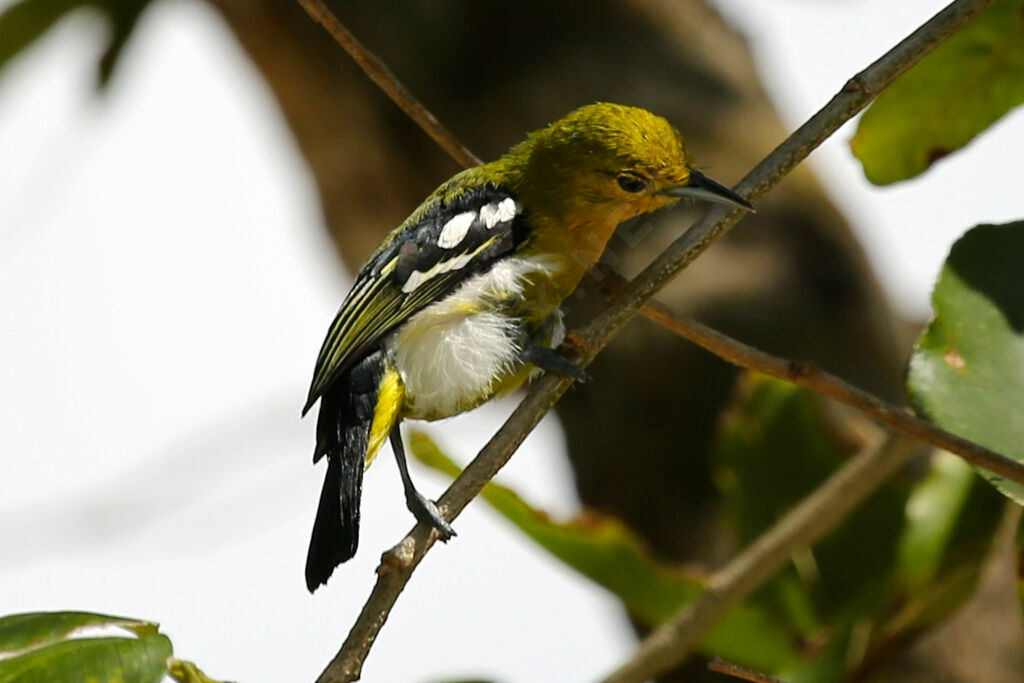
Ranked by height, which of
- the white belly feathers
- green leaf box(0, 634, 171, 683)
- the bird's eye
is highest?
the bird's eye

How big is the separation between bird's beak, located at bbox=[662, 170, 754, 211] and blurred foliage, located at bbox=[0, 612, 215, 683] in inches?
35.6

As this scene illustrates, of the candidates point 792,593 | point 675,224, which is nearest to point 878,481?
point 792,593

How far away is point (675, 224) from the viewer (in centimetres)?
330

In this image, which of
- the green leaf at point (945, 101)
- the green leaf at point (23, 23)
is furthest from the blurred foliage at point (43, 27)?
the green leaf at point (945, 101)

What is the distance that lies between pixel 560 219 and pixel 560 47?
5.18ft

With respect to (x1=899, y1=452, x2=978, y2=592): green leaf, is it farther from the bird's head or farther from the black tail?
the black tail

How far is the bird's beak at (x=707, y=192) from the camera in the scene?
176 cm

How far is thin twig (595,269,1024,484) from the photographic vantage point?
1.62 metres

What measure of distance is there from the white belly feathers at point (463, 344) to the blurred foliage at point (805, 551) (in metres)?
0.46

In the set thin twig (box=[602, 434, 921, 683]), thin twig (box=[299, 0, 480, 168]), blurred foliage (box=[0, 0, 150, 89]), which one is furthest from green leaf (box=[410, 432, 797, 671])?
blurred foliage (box=[0, 0, 150, 89])

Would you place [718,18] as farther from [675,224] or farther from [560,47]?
[675,224]

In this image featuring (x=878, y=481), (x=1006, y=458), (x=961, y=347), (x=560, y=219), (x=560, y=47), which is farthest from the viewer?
(x=560, y=47)

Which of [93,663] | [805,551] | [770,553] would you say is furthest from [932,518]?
[93,663]

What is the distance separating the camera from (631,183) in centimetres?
215
